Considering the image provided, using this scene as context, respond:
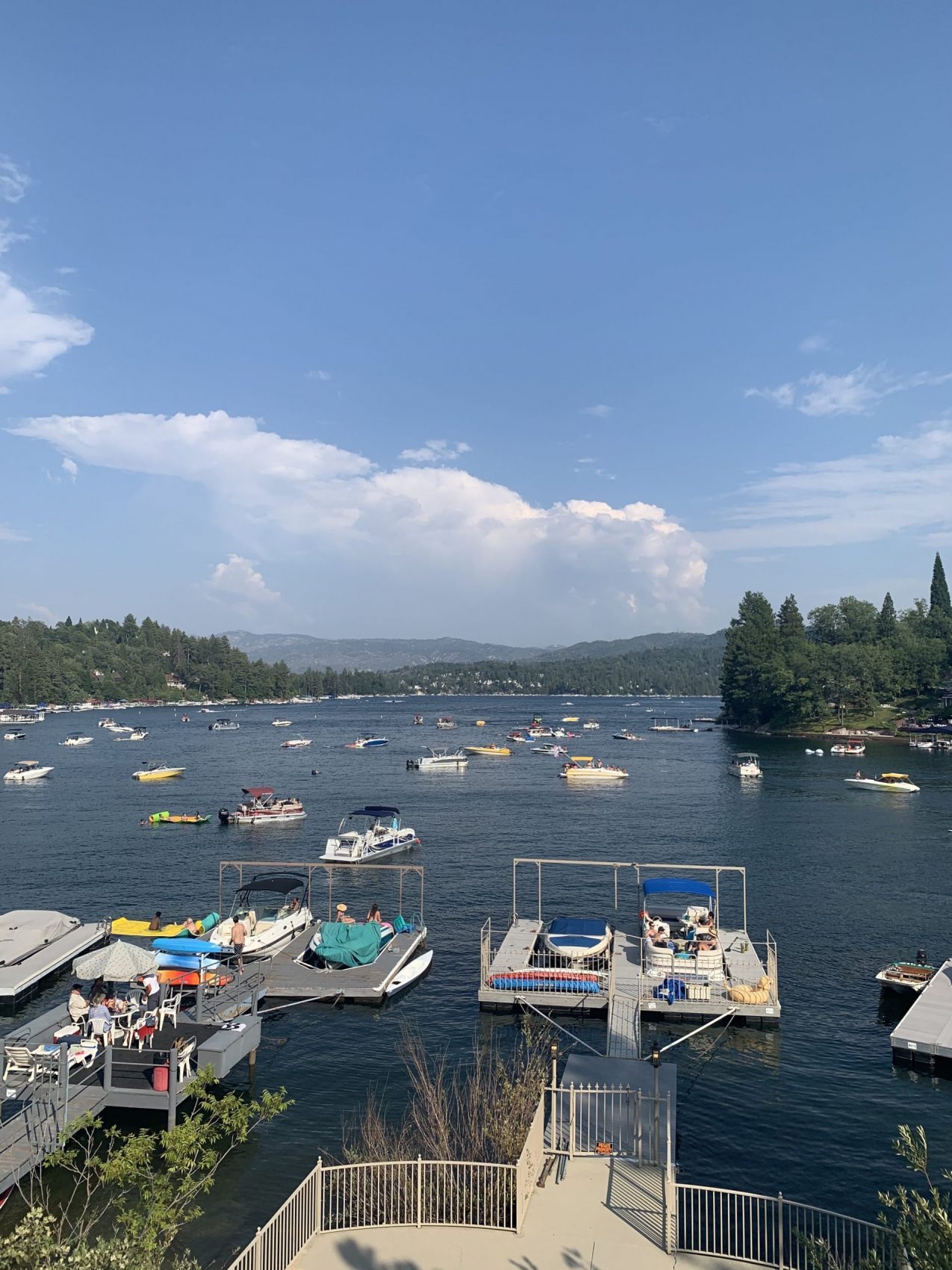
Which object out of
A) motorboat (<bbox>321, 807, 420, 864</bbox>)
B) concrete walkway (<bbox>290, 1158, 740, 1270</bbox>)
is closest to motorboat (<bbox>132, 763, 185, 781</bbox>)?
motorboat (<bbox>321, 807, 420, 864</bbox>)

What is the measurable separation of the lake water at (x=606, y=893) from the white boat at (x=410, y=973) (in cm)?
49

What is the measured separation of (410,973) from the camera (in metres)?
33.8

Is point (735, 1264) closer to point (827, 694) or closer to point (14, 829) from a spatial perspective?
point (14, 829)

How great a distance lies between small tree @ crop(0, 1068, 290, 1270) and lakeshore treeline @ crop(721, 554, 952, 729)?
6020 inches

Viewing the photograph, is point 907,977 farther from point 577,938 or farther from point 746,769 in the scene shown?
point 746,769

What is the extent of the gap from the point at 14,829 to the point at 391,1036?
51.1 m

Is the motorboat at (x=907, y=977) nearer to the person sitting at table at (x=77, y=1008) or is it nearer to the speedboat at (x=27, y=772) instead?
the person sitting at table at (x=77, y=1008)

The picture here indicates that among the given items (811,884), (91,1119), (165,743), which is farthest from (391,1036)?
(165,743)

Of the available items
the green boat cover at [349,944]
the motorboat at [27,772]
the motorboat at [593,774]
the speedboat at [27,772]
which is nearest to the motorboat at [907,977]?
the green boat cover at [349,944]

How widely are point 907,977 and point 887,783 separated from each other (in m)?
61.9

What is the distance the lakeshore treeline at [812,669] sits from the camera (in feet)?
530

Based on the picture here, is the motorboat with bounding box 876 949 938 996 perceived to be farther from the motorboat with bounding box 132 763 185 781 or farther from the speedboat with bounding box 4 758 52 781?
the speedboat with bounding box 4 758 52 781

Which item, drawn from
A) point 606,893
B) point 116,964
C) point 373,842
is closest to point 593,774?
point 373,842

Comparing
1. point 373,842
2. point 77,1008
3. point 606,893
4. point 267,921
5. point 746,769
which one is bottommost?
point 606,893
